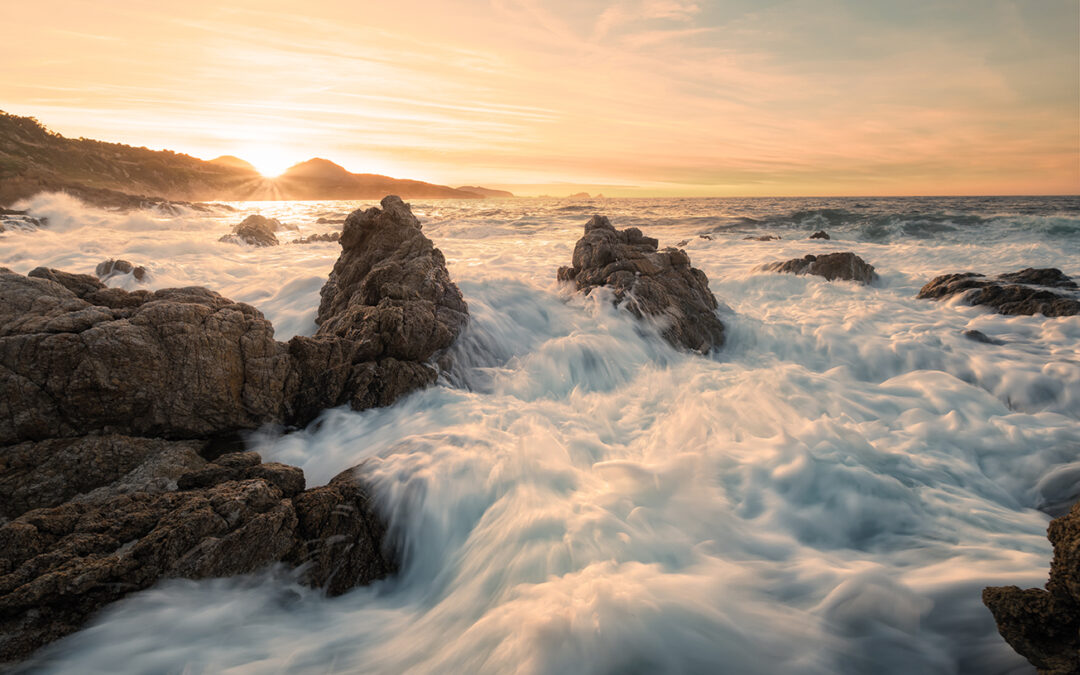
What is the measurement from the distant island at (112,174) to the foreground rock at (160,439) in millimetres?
34500

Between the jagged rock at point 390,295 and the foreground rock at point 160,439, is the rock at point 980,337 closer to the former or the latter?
the jagged rock at point 390,295

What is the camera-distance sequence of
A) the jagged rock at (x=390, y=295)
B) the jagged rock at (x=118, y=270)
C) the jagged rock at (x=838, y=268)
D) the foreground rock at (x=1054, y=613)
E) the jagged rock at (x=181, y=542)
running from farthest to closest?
the jagged rock at (x=838, y=268), the jagged rock at (x=118, y=270), the jagged rock at (x=390, y=295), the jagged rock at (x=181, y=542), the foreground rock at (x=1054, y=613)

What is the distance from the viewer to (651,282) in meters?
9.12

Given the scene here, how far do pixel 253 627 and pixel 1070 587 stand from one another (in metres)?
4.00

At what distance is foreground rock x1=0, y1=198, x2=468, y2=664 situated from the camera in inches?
102

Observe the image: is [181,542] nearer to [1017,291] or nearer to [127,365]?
[127,365]

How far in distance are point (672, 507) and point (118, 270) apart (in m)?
14.3

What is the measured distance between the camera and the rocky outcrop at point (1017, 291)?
8851mm

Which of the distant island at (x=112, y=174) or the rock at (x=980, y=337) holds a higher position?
the distant island at (x=112, y=174)

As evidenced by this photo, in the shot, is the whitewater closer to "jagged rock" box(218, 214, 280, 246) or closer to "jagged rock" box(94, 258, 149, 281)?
"jagged rock" box(94, 258, 149, 281)

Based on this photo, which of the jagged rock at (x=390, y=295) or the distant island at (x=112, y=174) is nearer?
the jagged rock at (x=390, y=295)

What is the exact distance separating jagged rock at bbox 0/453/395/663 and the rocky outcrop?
12.3 metres

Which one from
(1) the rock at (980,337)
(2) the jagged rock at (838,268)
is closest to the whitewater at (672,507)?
(1) the rock at (980,337)

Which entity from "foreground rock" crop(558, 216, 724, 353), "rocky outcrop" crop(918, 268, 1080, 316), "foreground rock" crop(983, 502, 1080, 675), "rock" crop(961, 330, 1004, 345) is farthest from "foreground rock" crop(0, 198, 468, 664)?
"rocky outcrop" crop(918, 268, 1080, 316)
